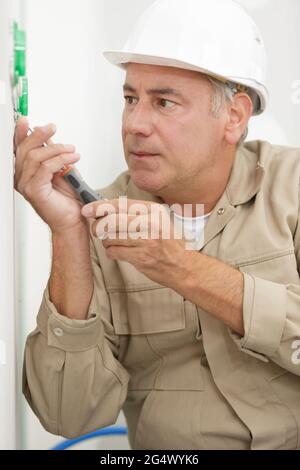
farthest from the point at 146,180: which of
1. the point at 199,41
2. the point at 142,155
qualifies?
the point at 199,41

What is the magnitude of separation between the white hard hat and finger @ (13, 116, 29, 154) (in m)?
0.27

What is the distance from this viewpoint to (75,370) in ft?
3.73

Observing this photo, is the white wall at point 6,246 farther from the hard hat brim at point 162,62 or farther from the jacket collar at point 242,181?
the jacket collar at point 242,181

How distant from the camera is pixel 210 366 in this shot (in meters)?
1.18

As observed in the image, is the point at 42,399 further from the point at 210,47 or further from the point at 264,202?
the point at 210,47

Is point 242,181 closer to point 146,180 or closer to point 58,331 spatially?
point 146,180

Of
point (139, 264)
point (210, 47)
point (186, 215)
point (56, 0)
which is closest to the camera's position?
point (139, 264)

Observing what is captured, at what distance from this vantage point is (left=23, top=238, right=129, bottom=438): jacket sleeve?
43.8 inches

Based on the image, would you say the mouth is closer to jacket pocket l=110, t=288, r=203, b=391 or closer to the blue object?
jacket pocket l=110, t=288, r=203, b=391

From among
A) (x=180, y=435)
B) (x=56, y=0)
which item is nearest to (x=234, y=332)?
(x=180, y=435)

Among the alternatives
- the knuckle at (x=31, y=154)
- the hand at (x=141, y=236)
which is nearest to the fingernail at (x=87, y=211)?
the hand at (x=141, y=236)

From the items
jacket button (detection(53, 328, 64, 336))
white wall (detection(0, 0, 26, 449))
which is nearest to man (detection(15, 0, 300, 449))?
jacket button (detection(53, 328, 64, 336))

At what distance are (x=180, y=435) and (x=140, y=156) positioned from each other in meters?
0.49

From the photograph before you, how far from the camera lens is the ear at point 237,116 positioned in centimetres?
125
